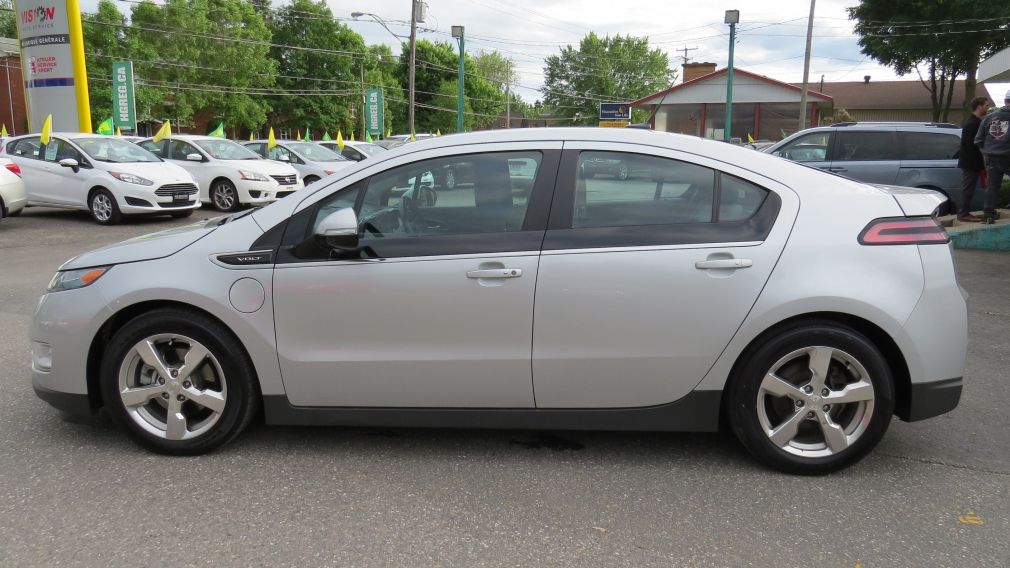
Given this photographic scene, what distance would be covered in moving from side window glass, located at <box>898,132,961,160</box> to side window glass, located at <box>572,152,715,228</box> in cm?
953

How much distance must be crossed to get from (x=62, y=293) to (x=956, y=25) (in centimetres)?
3763

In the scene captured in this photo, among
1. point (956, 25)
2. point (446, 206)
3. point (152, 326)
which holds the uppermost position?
point (956, 25)

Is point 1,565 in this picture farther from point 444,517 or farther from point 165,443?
point 444,517

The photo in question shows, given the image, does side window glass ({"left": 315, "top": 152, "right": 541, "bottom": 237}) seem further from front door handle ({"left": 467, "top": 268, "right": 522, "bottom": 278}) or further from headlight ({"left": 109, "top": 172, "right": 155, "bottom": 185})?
headlight ({"left": 109, "top": 172, "right": 155, "bottom": 185})

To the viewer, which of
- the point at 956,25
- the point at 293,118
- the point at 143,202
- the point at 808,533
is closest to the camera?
the point at 808,533

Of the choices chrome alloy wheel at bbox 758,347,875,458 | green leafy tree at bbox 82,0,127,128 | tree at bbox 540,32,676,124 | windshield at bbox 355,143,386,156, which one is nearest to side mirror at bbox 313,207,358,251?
chrome alloy wheel at bbox 758,347,875,458

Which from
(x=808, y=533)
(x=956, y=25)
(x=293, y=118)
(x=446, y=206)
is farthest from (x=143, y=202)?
(x=293, y=118)

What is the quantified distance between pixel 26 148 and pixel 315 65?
2141 inches

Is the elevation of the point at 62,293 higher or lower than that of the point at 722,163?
lower

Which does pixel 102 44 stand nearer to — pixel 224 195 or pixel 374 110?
pixel 374 110

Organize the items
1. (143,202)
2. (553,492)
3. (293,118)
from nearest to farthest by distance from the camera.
A: (553,492), (143,202), (293,118)

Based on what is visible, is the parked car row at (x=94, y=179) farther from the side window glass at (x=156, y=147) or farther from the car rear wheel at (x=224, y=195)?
the side window glass at (x=156, y=147)

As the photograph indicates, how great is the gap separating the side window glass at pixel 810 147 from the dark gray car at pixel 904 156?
9.0 inches

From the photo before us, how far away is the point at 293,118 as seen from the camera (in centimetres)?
6594
